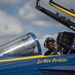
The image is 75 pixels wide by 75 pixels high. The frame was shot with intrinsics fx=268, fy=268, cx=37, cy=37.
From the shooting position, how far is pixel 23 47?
28.6 ft

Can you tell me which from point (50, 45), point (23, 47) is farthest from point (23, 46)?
point (50, 45)

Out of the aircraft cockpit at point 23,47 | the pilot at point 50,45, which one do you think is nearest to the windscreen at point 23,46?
the aircraft cockpit at point 23,47

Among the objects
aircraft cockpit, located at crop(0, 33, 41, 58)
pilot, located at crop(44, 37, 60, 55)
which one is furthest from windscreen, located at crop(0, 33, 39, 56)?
pilot, located at crop(44, 37, 60, 55)

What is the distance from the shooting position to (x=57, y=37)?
32.1ft

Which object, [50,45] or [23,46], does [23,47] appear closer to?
[23,46]

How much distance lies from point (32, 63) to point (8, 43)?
4.57 feet

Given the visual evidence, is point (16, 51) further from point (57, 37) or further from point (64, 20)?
point (64, 20)

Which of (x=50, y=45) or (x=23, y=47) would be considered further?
(x=50, y=45)

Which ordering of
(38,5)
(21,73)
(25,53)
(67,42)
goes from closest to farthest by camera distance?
Answer: (21,73) → (25,53) → (67,42) → (38,5)

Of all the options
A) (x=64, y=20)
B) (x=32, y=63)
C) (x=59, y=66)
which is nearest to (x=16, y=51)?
(x=32, y=63)

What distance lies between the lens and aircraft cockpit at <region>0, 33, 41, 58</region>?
8.62m

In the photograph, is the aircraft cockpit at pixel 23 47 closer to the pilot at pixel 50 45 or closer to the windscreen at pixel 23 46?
the windscreen at pixel 23 46

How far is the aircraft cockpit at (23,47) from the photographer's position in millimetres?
8617

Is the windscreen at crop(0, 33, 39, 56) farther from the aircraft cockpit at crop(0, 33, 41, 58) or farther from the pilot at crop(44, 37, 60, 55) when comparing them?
the pilot at crop(44, 37, 60, 55)
